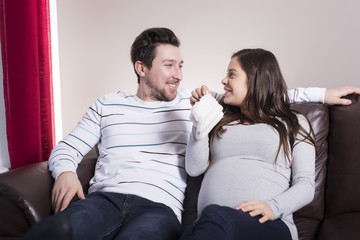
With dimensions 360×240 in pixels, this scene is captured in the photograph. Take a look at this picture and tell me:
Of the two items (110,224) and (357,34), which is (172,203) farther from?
(357,34)

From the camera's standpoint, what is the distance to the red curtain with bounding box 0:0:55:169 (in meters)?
1.97

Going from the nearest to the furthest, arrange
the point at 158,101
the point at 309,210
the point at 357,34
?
the point at 309,210, the point at 158,101, the point at 357,34

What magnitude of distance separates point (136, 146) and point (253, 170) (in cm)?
52

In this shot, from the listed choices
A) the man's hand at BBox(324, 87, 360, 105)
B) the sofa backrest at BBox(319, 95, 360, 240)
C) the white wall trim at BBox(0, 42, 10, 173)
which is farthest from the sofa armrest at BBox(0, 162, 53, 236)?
the man's hand at BBox(324, 87, 360, 105)

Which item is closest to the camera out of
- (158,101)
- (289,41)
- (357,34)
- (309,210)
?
(309,210)

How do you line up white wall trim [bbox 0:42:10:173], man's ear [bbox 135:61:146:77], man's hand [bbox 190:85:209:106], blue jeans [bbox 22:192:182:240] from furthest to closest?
1. white wall trim [bbox 0:42:10:173]
2. man's ear [bbox 135:61:146:77]
3. man's hand [bbox 190:85:209:106]
4. blue jeans [bbox 22:192:182:240]

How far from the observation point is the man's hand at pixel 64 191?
1.35 m

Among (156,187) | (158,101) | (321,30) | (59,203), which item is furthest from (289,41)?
(59,203)

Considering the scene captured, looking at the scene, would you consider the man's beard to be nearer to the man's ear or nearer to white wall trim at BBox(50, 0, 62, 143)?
the man's ear

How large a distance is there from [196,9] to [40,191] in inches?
55.7

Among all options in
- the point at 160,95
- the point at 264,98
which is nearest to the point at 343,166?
the point at 264,98

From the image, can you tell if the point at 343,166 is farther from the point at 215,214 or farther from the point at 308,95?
the point at 215,214

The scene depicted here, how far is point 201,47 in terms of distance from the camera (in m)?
2.23

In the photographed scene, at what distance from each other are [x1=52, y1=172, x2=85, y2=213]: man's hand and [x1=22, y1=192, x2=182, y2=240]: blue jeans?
1.9 inches
